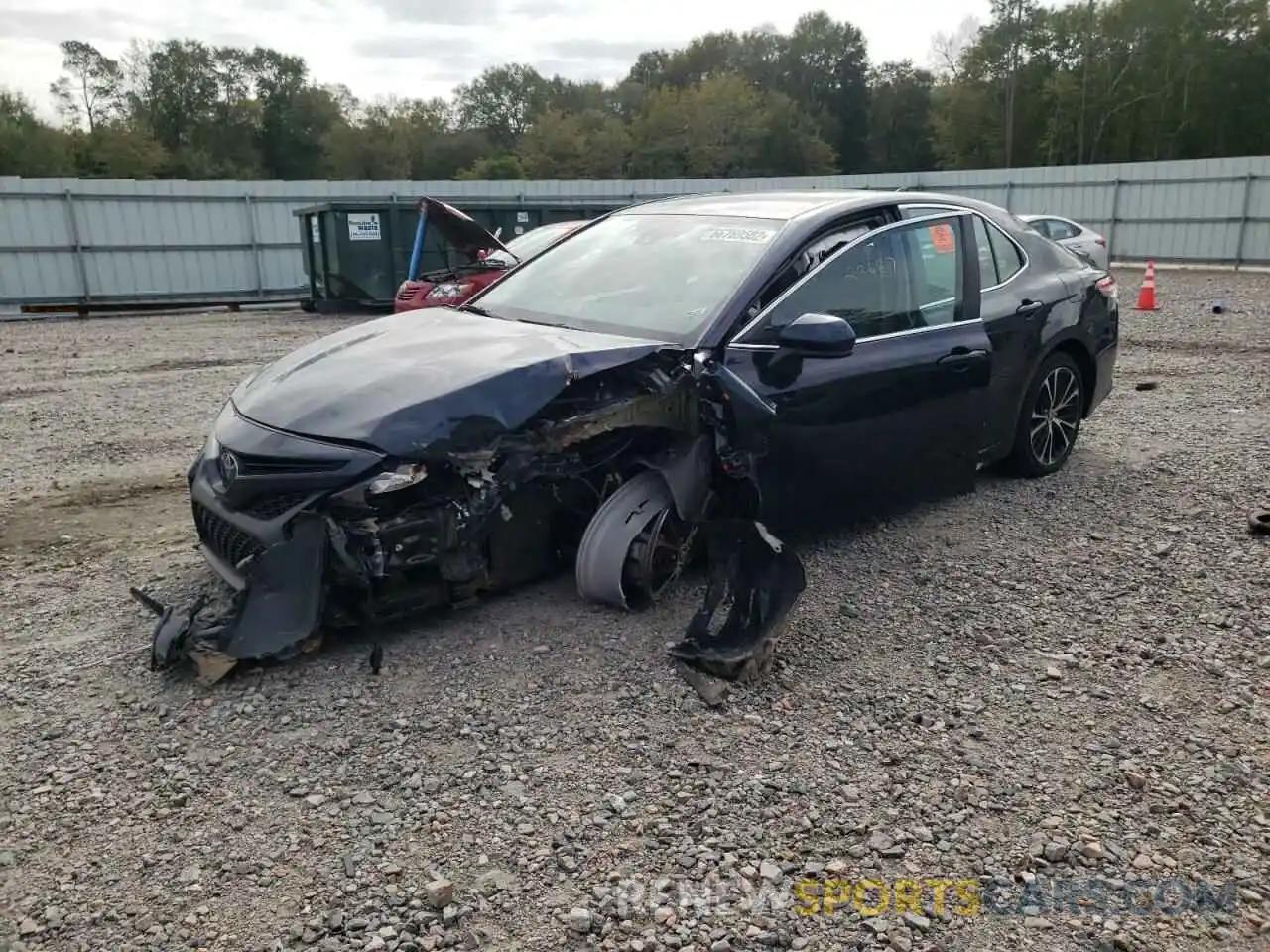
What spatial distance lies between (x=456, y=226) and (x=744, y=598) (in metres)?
8.11

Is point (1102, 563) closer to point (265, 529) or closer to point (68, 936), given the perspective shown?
point (265, 529)

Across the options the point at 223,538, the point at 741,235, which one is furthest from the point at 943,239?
the point at 223,538

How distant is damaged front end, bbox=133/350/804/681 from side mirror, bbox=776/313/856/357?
29cm

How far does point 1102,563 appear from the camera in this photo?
4.36m

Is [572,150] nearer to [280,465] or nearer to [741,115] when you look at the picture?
[741,115]

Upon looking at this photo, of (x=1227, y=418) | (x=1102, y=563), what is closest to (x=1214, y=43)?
(x=1227, y=418)

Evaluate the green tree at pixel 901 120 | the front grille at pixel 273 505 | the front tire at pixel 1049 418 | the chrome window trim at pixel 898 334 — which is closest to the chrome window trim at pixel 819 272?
the chrome window trim at pixel 898 334

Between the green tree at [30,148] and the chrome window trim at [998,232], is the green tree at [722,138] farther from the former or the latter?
the chrome window trim at [998,232]

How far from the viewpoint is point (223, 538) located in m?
3.56

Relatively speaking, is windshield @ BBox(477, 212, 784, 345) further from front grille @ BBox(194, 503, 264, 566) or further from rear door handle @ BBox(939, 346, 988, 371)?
front grille @ BBox(194, 503, 264, 566)

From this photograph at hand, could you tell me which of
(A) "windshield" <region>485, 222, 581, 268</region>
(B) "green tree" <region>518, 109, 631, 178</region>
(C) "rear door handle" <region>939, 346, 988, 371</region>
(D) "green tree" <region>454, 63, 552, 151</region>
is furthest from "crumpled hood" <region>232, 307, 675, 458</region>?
(D) "green tree" <region>454, 63, 552, 151</region>

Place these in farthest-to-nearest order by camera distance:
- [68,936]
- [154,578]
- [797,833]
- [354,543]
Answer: [154,578]
[354,543]
[797,833]
[68,936]

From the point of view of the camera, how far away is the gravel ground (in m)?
2.29

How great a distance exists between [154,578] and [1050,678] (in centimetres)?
365
